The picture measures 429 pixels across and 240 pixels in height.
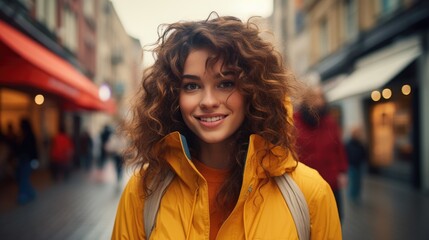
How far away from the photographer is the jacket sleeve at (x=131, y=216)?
179 cm

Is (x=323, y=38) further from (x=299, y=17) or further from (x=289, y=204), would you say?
(x=289, y=204)

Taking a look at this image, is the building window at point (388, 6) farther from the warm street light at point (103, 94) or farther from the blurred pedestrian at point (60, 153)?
the blurred pedestrian at point (60, 153)

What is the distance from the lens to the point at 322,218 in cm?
169

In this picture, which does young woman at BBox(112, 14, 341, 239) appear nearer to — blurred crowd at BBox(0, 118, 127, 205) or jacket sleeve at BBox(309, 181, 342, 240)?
jacket sleeve at BBox(309, 181, 342, 240)

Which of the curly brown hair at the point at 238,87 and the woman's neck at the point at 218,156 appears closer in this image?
the curly brown hair at the point at 238,87

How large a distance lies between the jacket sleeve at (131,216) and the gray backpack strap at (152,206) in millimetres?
47

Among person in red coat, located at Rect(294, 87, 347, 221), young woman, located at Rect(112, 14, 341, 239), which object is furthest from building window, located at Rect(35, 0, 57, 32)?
young woman, located at Rect(112, 14, 341, 239)

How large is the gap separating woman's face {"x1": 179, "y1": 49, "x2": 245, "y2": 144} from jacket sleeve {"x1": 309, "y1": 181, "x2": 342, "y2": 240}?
1.70 ft

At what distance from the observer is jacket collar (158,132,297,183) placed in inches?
68.3

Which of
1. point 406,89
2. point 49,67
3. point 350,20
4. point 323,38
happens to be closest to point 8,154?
point 49,67

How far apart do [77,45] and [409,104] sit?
15.2m

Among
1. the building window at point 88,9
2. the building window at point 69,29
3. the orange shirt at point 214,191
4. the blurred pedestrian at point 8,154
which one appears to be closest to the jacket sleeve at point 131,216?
the orange shirt at point 214,191

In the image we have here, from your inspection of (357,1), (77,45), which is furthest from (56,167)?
(357,1)

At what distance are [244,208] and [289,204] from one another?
21cm
